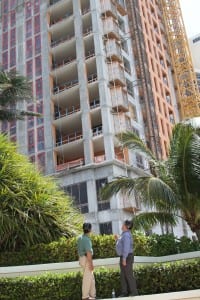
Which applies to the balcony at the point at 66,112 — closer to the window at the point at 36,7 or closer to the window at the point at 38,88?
Result: the window at the point at 38,88

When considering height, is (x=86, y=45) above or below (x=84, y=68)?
above

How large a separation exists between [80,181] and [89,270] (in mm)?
28465

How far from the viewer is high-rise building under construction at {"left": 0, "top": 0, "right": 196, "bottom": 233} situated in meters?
37.4

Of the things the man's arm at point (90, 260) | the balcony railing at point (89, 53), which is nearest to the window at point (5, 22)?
the balcony railing at point (89, 53)

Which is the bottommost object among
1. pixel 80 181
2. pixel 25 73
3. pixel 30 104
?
pixel 80 181

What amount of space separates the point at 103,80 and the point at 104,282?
32369mm

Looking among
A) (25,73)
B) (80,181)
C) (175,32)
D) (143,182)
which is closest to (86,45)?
(25,73)

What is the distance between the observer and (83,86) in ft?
137

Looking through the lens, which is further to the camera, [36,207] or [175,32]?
[175,32]

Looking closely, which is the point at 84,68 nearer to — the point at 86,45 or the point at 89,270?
the point at 86,45

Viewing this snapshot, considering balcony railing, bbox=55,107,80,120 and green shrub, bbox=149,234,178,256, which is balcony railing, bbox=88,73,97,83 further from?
green shrub, bbox=149,234,178,256

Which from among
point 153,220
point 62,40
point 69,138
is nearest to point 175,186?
point 153,220

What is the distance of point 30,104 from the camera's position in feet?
147

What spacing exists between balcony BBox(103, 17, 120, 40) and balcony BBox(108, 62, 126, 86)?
3.88m
